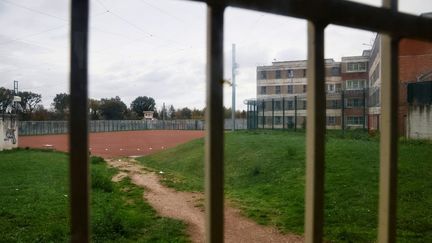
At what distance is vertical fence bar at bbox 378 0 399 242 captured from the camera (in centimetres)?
151

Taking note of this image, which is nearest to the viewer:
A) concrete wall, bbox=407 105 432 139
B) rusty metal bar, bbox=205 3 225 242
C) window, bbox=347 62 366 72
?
rusty metal bar, bbox=205 3 225 242

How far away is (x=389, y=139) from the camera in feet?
4.98

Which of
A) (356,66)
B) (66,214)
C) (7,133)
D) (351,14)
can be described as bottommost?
(66,214)

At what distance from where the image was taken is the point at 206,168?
3.89 ft

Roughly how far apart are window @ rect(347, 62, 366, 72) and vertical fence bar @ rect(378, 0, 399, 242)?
55.1m

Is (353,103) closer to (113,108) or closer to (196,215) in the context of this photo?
(113,108)

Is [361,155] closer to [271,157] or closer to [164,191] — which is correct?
[271,157]

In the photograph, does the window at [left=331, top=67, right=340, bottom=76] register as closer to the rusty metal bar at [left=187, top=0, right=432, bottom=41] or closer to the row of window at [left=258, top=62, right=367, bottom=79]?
the row of window at [left=258, top=62, right=367, bottom=79]

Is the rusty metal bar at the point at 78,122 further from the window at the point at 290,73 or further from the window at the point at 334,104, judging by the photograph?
the window at the point at 290,73

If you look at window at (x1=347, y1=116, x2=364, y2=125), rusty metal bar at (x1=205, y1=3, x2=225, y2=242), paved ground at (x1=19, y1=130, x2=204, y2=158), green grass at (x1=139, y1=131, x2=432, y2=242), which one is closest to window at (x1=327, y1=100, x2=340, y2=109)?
window at (x1=347, y1=116, x2=364, y2=125)

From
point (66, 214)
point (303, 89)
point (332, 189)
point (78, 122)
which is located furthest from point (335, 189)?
point (303, 89)

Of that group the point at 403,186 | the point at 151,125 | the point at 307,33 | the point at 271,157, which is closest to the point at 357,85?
the point at 151,125

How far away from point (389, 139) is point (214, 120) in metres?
0.77

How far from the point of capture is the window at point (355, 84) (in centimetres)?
5333
